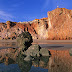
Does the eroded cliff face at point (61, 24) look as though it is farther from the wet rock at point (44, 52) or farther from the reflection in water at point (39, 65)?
the reflection in water at point (39, 65)

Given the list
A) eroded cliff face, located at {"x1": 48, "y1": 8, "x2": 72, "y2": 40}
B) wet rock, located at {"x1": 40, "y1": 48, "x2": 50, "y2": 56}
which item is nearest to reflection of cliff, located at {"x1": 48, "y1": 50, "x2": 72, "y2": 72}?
wet rock, located at {"x1": 40, "y1": 48, "x2": 50, "y2": 56}

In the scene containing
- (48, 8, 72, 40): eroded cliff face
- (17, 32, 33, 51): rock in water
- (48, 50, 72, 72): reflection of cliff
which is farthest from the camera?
(48, 8, 72, 40): eroded cliff face

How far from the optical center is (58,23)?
94.7ft

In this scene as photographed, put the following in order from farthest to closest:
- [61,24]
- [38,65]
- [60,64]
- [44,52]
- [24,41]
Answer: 1. [61,24]
2. [24,41]
3. [44,52]
4. [38,65]
5. [60,64]

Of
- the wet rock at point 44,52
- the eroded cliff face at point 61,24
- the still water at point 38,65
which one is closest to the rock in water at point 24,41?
the wet rock at point 44,52

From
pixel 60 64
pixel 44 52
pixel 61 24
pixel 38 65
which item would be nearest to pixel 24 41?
pixel 44 52

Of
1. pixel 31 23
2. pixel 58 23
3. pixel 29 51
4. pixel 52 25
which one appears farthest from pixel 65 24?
pixel 29 51

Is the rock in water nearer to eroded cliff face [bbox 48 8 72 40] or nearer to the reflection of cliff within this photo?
the reflection of cliff

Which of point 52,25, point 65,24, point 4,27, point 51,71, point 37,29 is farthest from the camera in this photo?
point 4,27

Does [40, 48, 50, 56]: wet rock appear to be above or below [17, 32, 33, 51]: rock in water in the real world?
below

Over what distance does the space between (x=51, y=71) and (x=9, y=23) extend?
43.5 m

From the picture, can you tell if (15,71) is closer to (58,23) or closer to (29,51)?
(29,51)

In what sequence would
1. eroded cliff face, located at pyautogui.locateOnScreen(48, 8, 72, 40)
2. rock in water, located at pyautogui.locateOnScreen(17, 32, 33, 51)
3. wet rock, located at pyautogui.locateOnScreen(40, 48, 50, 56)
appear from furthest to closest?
eroded cliff face, located at pyautogui.locateOnScreen(48, 8, 72, 40)
rock in water, located at pyautogui.locateOnScreen(17, 32, 33, 51)
wet rock, located at pyautogui.locateOnScreen(40, 48, 50, 56)

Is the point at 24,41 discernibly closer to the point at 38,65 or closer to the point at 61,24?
the point at 38,65
